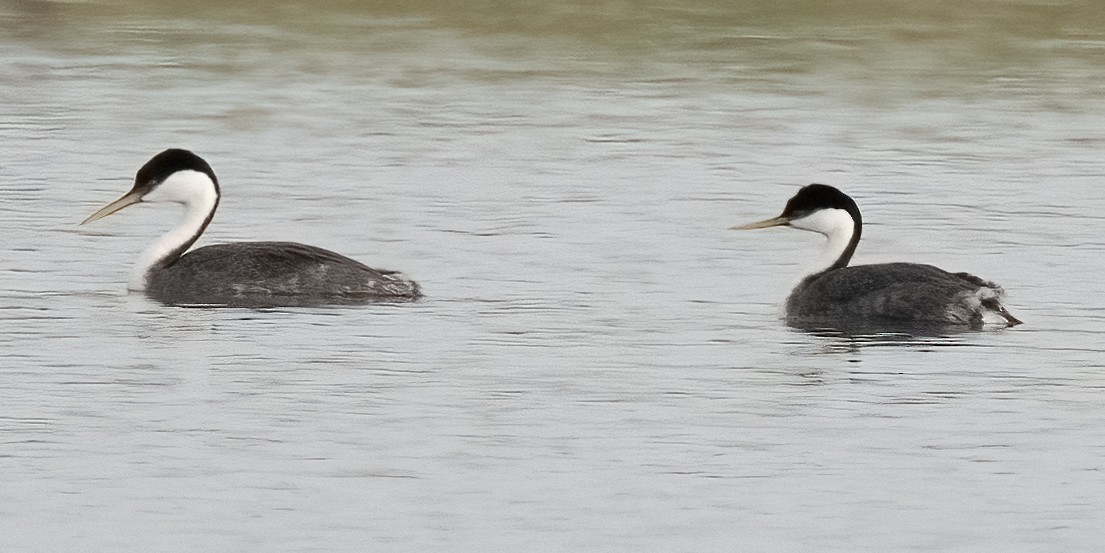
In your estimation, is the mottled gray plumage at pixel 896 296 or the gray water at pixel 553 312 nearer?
the gray water at pixel 553 312

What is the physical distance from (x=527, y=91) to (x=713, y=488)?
16571 millimetres

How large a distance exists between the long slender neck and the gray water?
0.27m

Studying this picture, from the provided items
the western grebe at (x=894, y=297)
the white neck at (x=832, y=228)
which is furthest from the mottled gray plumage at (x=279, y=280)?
the white neck at (x=832, y=228)

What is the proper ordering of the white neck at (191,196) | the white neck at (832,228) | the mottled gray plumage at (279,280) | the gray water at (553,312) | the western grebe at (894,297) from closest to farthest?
the gray water at (553,312) < the western grebe at (894,297) < the mottled gray plumage at (279,280) < the white neck at (832,228) < the white neck at (191,196)

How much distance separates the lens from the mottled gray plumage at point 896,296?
Answer: 14.2 metres

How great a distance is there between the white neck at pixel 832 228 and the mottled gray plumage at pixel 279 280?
2382 millimetres

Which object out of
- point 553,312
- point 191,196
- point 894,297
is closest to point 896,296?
point 894,297

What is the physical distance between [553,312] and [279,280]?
5.53ft

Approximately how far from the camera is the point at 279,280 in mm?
14977

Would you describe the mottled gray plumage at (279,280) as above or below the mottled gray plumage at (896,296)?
below

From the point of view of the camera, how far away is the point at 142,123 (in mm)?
23297

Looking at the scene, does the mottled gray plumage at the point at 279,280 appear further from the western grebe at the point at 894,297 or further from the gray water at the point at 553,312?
the western grebe at the point at 894,297

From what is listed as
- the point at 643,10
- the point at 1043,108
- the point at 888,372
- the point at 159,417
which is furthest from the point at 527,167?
the point at 643,10

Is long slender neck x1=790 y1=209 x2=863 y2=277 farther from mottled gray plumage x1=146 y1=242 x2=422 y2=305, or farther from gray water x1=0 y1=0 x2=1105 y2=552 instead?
mottled gray plumage x1=146 y1=242 x2=422 y2=305
